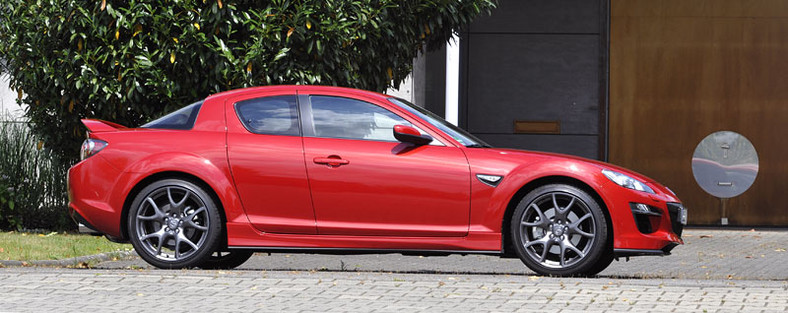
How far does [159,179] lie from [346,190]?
138 centimetres

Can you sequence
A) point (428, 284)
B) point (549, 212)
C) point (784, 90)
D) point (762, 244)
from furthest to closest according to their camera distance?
point (784, 90)
point (762, 244)
point (549, 212)
point (428, 284)

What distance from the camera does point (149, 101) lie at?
13.0 m

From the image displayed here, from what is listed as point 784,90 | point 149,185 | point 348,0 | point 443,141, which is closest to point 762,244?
point 784,90

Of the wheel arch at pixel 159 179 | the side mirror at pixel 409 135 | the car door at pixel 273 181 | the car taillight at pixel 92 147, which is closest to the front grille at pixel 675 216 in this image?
the side mirror at pixel 409 135

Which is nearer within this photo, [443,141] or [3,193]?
[443,141]

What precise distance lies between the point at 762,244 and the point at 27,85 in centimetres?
796

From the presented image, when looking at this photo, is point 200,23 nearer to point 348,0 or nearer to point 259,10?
point 259,10

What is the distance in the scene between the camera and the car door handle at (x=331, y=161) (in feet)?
29.5

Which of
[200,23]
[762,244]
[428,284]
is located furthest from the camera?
[762,244]

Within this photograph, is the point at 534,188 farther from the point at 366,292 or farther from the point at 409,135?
the point at 366,292

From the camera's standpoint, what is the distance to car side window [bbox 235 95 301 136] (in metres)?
9.27

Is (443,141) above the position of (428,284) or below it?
above

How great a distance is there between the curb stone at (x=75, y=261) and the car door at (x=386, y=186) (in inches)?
93.9

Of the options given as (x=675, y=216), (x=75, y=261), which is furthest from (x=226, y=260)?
(x=675, y=216)
